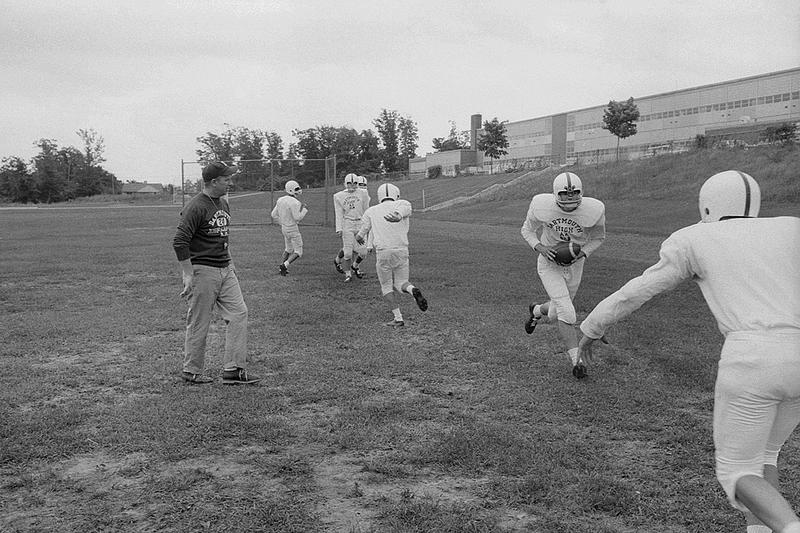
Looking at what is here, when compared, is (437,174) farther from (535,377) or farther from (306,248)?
(535,377)

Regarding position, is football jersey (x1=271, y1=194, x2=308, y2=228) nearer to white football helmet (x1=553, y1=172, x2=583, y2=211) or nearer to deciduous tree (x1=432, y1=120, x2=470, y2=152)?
white football helmet (x1=553, y1=172, x2=583, y2=211)

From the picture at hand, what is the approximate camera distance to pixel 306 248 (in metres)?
22.1

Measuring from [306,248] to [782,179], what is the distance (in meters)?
22.6

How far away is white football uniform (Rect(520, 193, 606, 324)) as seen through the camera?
7.59 meters

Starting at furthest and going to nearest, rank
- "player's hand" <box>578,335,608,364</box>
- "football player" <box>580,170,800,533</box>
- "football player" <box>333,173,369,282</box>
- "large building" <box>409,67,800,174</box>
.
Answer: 1. "large building" <box>409,67,800,174</box>
2. "football player" <box>333,173,369,282</box>
3. "player's hand" <box>578,335,608,364</box>
4. "football player" <box>580,170,800,533</box>

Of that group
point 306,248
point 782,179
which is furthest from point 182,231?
point 782,179

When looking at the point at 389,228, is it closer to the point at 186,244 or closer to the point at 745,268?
the point at 186,244

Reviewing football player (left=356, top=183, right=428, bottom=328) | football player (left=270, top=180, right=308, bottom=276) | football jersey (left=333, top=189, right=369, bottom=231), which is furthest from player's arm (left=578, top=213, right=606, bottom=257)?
football player (left=270, top=180, right=308, bottom=276)

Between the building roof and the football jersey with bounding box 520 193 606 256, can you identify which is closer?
the football jersey with bounding box 520 193 606 256

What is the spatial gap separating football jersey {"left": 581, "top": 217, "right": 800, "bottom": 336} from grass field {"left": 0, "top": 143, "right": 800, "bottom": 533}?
1.52 m

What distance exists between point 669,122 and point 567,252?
69.8 metres

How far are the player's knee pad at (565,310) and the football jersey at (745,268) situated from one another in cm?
385

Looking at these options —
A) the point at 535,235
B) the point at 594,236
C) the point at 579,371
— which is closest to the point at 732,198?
the point at 579,371

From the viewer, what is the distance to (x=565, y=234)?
763 centimetres
